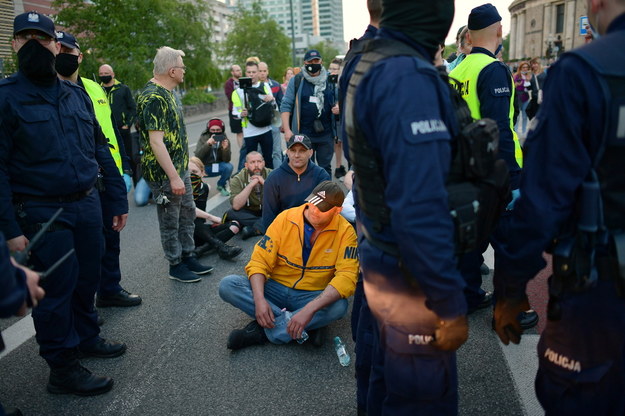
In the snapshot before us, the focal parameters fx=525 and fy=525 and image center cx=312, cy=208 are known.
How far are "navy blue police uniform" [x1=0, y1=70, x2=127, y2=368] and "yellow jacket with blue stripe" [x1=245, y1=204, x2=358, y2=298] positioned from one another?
4.00ft

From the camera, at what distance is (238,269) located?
5.19 metres

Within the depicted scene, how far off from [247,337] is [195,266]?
1614 millimetres

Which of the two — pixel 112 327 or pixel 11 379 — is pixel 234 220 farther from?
pixel 11 379

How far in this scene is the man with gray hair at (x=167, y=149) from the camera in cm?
431

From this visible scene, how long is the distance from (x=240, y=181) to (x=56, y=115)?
3.31 m

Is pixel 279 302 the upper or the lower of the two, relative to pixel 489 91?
lower

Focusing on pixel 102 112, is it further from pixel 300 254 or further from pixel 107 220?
pixel 300 254

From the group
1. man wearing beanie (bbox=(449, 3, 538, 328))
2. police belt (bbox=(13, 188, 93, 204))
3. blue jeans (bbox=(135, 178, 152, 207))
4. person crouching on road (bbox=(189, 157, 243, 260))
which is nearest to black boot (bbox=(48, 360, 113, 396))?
police belt (bbox=(13, 188, 93, 204))

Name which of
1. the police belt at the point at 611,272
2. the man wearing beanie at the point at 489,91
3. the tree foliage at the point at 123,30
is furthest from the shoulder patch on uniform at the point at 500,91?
the tree foliage at the point at 123,30

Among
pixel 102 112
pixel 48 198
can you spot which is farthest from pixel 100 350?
pixel 102 112

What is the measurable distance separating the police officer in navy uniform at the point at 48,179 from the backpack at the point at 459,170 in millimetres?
1930

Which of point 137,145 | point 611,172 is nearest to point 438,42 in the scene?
point 611,172

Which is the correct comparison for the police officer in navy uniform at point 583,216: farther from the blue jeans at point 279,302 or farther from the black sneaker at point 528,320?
the blue jeans at point 279,302

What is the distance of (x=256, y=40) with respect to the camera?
154ft
